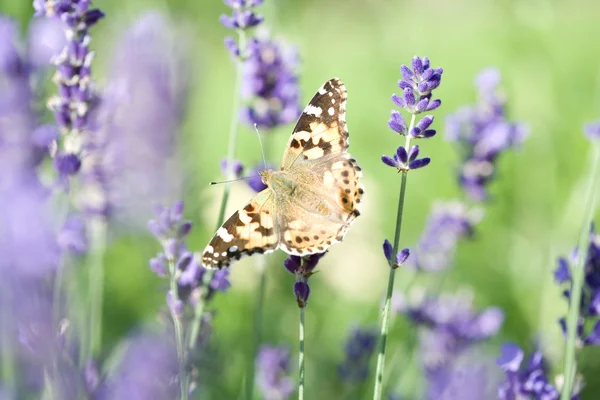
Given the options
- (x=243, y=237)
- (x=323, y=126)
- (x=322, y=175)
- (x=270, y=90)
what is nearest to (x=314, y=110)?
(x=323, y=126)

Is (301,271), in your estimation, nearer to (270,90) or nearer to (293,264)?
(293,264)

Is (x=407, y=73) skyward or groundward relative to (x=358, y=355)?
skyward

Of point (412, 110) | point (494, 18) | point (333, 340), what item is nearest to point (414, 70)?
point (412, 110)

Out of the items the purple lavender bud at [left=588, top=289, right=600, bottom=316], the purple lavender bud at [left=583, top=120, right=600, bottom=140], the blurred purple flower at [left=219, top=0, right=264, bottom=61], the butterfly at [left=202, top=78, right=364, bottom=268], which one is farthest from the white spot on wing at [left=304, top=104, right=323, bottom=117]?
the purple lavender bud at [left=588, top=289, right=600, bottom=316]

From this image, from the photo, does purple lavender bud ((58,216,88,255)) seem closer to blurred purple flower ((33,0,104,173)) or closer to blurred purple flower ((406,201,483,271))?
blurred purple flower ((33,0,104,173))

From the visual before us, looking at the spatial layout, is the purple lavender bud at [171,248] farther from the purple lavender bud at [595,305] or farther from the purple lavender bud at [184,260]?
the purple lavender bud at [595,305]

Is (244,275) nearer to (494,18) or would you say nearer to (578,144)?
(578,144)

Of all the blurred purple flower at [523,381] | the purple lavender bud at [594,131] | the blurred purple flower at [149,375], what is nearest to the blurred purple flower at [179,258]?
the blurred purple flower at [149,375]
